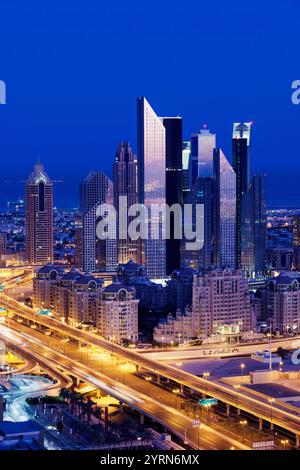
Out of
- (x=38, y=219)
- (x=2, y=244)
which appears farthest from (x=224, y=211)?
(x=2, y=244)

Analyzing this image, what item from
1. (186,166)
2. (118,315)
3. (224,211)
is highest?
(186,166)

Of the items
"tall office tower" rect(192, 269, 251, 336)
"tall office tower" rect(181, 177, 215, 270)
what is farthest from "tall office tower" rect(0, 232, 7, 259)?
"tall office tower" rect(192, 269, 251, 336)

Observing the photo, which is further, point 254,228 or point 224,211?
point 254,228

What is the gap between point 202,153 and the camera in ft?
43.9

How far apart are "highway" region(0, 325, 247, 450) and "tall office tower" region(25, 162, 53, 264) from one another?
18.1ft

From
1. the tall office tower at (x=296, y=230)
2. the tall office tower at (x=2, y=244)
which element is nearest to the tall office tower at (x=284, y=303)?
the tall office tower at (x=296, y=230)

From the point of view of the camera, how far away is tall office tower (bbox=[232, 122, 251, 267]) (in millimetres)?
13438

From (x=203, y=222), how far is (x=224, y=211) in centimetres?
57

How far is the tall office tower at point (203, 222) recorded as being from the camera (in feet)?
38.0

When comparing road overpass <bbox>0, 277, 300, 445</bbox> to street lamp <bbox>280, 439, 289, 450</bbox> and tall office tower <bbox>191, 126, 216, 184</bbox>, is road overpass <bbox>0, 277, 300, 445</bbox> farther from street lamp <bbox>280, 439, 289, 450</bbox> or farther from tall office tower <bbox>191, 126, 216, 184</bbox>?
tall office tower <bbox>191, 126, 216, 184</bbox>

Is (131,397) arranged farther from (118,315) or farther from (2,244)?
(2,244)

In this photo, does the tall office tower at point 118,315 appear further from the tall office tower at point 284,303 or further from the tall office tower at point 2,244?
the tall office tower at point 2,244
